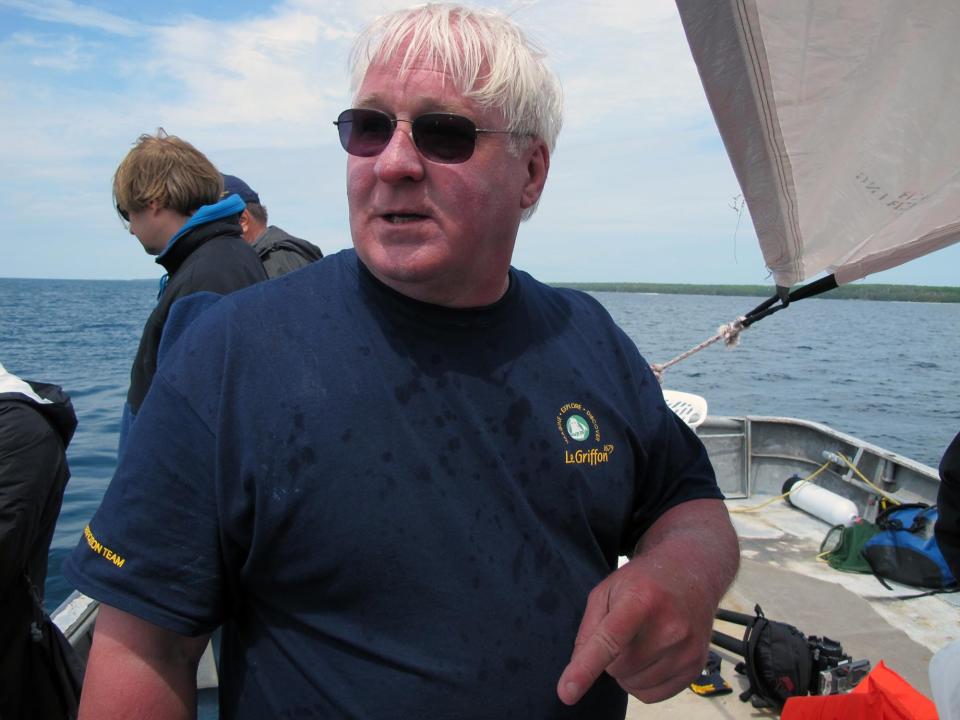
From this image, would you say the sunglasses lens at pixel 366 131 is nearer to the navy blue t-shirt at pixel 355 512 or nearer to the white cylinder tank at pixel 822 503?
the navy blue t-shirt at pixel 355 512

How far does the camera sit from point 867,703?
2482mm

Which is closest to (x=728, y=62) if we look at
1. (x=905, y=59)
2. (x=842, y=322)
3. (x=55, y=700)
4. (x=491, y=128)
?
Answer: (x=905, y=59)

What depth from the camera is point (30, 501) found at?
93.2 inches

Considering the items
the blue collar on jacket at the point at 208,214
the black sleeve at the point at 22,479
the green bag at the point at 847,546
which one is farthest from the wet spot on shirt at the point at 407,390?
the green bag at the point at 847,546

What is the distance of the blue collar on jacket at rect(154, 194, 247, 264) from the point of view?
307 cm

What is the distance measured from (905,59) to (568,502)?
158 centimetres

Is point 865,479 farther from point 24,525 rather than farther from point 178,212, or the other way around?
point 24,525

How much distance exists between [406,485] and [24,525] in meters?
1.64

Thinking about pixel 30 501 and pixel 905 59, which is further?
pixel 30 501

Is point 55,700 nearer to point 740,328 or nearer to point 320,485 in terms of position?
point 320,485

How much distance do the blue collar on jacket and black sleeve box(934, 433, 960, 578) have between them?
2694 millimetres

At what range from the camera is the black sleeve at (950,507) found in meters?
1.97

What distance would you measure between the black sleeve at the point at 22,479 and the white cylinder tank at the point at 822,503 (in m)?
6.00

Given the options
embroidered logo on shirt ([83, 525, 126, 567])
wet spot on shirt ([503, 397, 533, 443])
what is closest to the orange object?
wet spot on shirt ([503, 397, 533, 443])
